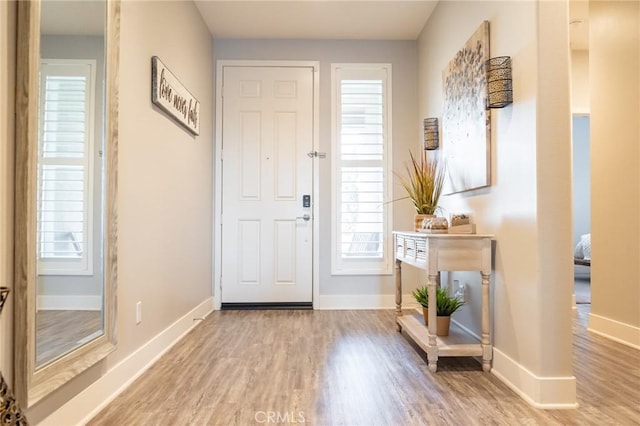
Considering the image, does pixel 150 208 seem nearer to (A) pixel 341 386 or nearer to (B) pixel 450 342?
(A) pixel 341 386

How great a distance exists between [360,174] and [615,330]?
2440 millimetres

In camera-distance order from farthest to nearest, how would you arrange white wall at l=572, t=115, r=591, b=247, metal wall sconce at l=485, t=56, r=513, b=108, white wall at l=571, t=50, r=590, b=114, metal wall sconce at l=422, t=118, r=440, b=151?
white wall at l=572, t=115, r=591, b=247, white wall at l=571, t=50, r=590, b=114, metal wall sconce at l=422, t=118, r=440, b=151, metal wall sconce at l=485, t=56, r=513, b=108

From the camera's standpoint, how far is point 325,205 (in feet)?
12.9

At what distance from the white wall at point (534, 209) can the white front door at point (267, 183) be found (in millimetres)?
2096

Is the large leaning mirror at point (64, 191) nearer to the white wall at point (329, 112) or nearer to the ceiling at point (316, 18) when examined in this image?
the ceiling at point (316, 18)

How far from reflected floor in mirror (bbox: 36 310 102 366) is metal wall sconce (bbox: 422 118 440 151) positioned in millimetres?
2684

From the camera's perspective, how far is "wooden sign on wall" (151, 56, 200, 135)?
238 cm

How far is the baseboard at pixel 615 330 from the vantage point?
2.71 metres

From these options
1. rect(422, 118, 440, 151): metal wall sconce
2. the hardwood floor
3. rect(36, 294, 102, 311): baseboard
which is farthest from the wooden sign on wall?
rect(422, 118, 440, 151): metal wall sconce

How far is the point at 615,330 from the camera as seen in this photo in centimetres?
287

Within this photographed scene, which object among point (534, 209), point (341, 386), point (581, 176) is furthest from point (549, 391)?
point (581, 176)

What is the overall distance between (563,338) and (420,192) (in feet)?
4.44

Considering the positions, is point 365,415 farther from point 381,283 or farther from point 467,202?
point 381,283

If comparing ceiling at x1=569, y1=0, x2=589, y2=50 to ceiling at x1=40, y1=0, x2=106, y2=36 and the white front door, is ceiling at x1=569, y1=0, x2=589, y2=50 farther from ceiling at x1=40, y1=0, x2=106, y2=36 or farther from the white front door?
ceiling at x1=40, y1=0, x2=106, y2=36
